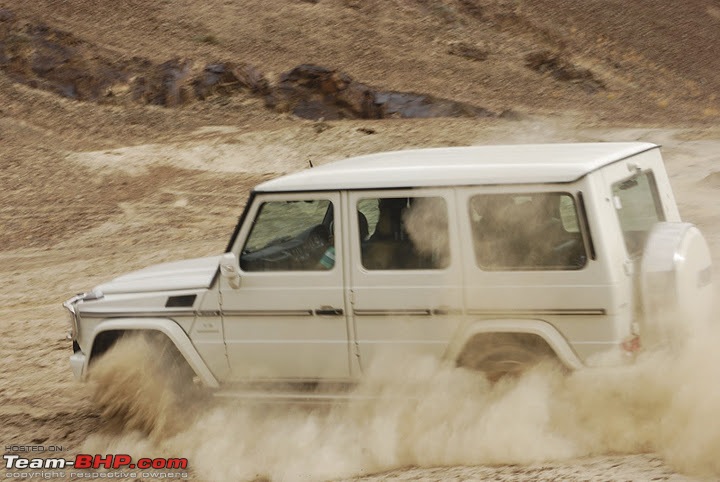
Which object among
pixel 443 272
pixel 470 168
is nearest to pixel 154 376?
pixel 443 272

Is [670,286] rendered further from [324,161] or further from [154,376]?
[324,161]

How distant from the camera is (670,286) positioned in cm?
555

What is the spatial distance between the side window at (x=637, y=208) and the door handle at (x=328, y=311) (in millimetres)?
1773

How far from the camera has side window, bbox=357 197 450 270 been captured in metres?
6.01

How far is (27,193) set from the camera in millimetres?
18188

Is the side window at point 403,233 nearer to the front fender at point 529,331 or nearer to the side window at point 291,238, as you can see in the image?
the side window at point 291,238

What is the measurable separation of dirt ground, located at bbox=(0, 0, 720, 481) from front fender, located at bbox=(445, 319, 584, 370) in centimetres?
14

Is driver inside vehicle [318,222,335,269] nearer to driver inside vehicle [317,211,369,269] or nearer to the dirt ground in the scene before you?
driver inside vehicle [317,211,369,269]

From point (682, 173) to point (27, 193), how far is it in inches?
447

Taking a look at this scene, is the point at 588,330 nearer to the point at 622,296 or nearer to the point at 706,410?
the point at 622,296

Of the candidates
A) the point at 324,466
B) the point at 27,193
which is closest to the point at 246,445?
the point at 324,466

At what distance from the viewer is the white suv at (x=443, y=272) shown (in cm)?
565

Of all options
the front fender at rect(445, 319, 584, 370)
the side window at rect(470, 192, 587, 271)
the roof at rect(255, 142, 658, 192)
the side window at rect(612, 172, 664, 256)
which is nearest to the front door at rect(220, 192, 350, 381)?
the roof at rect(255, 142, 658, 192)

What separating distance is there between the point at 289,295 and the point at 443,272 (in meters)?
1.02
